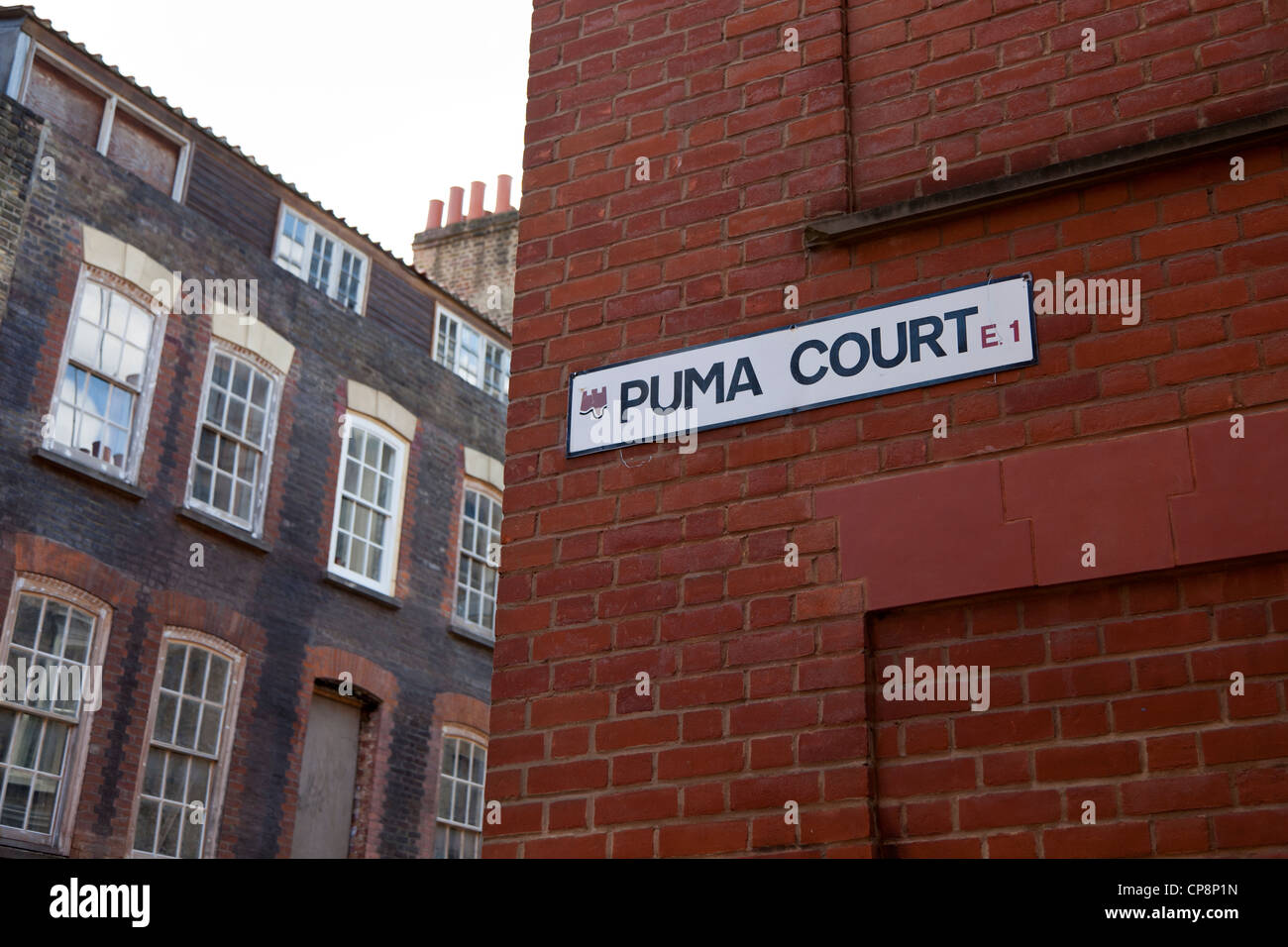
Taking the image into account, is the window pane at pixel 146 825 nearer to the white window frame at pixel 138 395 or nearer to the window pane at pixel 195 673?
the window pane at pixel 195 673

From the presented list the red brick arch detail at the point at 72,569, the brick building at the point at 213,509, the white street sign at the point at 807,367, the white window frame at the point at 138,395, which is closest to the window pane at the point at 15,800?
the brick building at the point at 213,509

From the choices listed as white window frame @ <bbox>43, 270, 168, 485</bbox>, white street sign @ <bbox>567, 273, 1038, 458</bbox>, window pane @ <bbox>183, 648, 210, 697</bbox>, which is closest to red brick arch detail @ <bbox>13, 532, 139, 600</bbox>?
white window frame @ <bbox>43, 270, 168, 485</bbox>

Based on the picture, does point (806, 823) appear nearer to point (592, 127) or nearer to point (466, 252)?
point (592, 127)

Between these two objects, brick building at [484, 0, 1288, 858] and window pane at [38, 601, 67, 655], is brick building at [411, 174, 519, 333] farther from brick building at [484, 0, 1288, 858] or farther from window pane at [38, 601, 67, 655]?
brick building at [484, 0, 1288, 858]

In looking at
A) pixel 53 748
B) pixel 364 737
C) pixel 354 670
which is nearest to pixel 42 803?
pixel 53 748

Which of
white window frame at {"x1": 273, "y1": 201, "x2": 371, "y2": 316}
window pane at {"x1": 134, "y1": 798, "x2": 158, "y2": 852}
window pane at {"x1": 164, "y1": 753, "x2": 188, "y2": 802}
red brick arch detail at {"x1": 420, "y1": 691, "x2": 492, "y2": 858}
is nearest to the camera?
window pane at {"x1": 134, "y1": 798, "x2": 158, "y2": 852}

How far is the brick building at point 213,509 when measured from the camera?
13.5 m

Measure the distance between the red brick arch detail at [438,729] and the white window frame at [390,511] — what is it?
1686 millimetres

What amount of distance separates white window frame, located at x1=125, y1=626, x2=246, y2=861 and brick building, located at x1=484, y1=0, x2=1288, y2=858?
10933mm

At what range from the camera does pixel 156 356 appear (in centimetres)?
1504

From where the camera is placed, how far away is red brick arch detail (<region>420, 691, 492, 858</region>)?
17.2m
